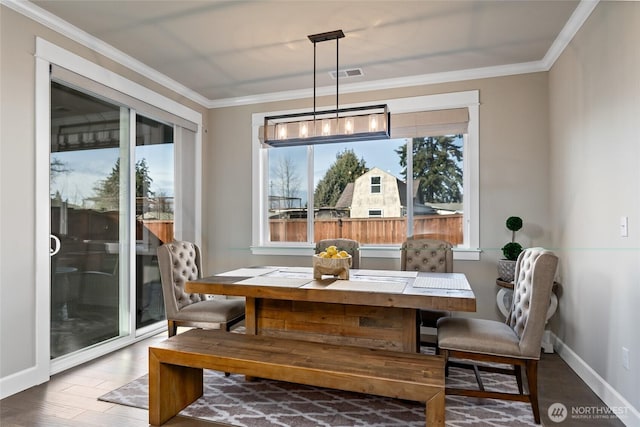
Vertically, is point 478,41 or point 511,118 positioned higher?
point 478,41

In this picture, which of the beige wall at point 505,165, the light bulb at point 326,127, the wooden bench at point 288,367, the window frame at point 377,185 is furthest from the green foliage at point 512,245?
the light bulb at point 326,127

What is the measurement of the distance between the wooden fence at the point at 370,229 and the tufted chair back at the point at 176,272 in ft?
4.30

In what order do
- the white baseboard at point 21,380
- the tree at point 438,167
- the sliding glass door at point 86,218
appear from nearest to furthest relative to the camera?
the white baseboard at point 21,380 → the sliding glass door at point 86,218 → the tree at point 438,167

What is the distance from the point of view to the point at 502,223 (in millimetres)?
3682

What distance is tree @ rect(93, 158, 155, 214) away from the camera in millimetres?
3346

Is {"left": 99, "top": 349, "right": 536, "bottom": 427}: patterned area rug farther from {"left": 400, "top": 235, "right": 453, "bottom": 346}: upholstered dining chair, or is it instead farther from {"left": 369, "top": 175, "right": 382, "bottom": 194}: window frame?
{"left": 369, "top": 175, "right": 382, "bottom": 194}: window frame

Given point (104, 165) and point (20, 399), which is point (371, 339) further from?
point (104, 165)

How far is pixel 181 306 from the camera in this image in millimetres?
3115

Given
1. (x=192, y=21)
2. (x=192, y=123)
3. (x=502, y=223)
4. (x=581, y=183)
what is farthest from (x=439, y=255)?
(x=192, y=123)

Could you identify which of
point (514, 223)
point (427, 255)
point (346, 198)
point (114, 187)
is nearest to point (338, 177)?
point (346, 198)

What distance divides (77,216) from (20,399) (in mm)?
1395

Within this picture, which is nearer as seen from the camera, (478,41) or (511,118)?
(478,41)

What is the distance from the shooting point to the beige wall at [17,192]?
98.2 inches

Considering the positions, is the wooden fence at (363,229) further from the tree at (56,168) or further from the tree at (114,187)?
the tree at (56,168)
